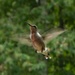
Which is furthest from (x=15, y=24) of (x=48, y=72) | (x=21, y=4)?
(x=48, y=72)

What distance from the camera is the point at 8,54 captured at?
435 centimetres

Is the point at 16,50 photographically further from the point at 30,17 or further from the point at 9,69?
the point at 30,17

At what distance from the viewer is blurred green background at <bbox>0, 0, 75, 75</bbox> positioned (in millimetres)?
4332

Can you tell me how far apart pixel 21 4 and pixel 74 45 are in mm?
1490

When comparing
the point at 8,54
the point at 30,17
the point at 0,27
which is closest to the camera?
the point at 8,54

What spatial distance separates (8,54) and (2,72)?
342 millimetres

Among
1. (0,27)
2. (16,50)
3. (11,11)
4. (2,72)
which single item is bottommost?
(2,72)

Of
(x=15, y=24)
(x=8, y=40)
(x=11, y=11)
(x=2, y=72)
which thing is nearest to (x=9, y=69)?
(x=2, y=72)

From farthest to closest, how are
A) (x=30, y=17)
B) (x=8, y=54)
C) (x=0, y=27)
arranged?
(x=30, y=17), (x=0, y=27), (x=8, y=54)

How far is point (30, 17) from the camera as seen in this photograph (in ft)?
17.1

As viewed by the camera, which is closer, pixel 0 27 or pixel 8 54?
pixel 8 54

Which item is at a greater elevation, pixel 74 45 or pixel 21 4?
pixel 21 4

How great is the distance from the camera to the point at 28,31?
4.81 meters

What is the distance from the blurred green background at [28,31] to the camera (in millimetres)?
4332
